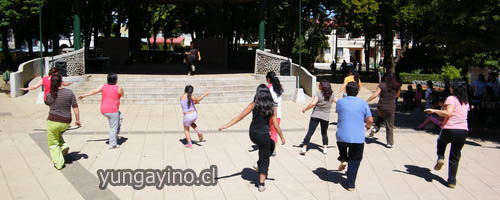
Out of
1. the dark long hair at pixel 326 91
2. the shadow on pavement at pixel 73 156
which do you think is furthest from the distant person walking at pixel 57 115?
the dark long hair at pixel 326 91

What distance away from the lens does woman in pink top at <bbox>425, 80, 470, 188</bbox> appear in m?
7.11

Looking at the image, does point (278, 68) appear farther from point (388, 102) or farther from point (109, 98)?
point (109, 98)

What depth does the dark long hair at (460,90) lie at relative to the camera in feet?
23.8

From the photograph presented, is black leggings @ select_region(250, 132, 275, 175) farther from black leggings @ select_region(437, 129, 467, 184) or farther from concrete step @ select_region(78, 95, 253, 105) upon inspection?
concrete step @ select_region(78, 95, 253, 105)

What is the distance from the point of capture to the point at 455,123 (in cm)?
714

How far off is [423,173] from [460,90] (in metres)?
1.69

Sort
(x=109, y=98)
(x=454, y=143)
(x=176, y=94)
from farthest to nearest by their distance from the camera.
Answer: (x=176, y=94) < (x=109, y=98) < (x=454, y=143)

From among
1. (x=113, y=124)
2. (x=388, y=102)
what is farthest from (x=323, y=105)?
(x=113, y=124)

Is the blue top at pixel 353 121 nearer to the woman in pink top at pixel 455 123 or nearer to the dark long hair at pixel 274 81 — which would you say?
the woman in pink top at pixel 455 123

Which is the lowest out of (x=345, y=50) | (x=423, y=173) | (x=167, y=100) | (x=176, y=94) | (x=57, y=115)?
(x=423, y=173)

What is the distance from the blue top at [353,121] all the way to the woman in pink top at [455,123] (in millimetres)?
1145

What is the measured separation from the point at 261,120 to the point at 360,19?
953 inches

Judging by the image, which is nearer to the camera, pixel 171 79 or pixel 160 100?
pixel 160 100

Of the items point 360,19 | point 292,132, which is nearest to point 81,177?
point 292,132
